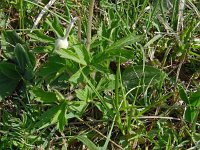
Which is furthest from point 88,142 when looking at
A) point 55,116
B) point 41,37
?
point 41,37

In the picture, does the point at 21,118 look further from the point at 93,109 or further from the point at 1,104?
the point at 93,109

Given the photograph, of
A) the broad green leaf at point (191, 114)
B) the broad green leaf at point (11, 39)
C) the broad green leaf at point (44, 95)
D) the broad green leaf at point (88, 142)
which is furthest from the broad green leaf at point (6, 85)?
the broad green leaf at point (191, 114)

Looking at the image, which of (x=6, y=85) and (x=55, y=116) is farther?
(x=6, y=85)

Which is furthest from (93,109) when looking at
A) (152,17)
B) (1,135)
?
(152,17)

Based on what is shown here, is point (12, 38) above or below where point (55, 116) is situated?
above

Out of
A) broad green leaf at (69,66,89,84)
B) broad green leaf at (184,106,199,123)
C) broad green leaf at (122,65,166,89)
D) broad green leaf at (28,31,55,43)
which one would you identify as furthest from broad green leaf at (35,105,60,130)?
broad green leaf at (184,106,199,123)

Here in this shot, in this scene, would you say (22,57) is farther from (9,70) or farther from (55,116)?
(55,116)

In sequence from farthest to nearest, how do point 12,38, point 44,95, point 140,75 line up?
point 12,38, point 140,75, point 44,95

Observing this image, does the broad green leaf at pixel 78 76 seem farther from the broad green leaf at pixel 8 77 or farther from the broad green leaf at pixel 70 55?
the broad green leaf at pixel 8 77

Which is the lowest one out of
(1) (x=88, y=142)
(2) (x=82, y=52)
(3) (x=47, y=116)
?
(1) (x=88, y=142)
